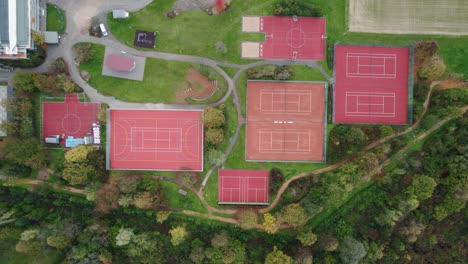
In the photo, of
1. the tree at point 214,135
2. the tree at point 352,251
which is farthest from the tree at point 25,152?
the tree at point 352,251

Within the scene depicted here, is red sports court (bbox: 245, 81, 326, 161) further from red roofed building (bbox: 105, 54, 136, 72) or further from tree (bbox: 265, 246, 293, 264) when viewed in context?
red roofed building (bbox: 105, 54, 136, 72)

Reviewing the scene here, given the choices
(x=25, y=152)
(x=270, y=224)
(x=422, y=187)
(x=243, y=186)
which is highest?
(x=25, y=152)

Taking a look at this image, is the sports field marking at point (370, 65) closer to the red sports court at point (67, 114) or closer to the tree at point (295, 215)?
the tree at point (295, 215)

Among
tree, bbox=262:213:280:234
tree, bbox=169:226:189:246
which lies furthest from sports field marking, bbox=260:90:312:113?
tree, bbox=169:226:189:246

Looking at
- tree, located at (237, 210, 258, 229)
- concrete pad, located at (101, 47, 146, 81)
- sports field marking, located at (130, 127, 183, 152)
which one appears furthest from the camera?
sports field marking, located at (130, 127, 183, 152)

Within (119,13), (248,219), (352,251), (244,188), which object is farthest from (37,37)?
(352,251)

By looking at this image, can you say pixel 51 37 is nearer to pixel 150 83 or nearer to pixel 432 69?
pixel 150 83

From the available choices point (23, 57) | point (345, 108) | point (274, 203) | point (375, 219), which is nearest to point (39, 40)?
point (23, 57)
